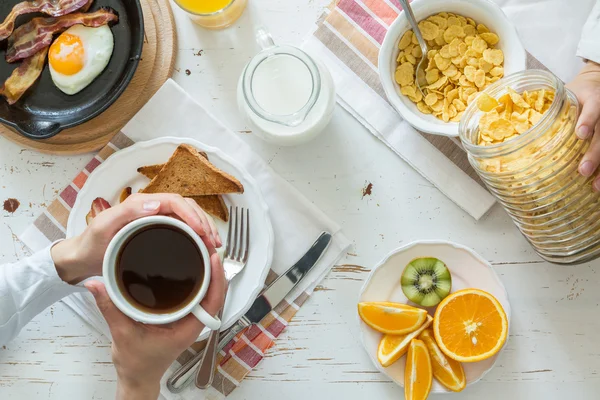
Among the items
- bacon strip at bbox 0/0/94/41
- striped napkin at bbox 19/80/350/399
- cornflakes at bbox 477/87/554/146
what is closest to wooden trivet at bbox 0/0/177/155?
striped napkin at bbox 19/80/350/399

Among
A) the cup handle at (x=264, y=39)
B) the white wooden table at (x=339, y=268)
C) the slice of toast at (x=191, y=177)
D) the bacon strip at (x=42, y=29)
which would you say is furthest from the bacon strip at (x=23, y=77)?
the cup handle at (x=264, y=39)

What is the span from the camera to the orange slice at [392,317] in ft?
4.06

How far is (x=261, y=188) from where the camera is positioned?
4.31ft

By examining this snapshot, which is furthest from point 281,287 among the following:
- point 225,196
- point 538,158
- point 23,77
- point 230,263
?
point 23,77

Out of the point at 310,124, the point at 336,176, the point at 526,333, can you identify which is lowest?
the point at 526,333

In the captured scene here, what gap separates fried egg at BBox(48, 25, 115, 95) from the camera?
1275 millimetres

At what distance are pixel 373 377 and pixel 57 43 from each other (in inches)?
37.6

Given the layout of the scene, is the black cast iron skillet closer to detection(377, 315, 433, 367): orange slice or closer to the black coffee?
the black coffee

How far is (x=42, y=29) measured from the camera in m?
1.30

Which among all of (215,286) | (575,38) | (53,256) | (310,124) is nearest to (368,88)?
(310,124)

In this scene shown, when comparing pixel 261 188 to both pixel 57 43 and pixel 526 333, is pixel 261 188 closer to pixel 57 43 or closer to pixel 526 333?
pixel 57 43

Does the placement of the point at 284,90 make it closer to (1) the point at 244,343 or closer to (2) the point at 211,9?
(2) the point at 211,9

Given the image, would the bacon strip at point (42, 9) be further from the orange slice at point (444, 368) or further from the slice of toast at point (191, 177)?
the orange slice at point (444, 368)

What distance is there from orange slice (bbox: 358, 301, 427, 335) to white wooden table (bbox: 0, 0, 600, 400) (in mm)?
68
